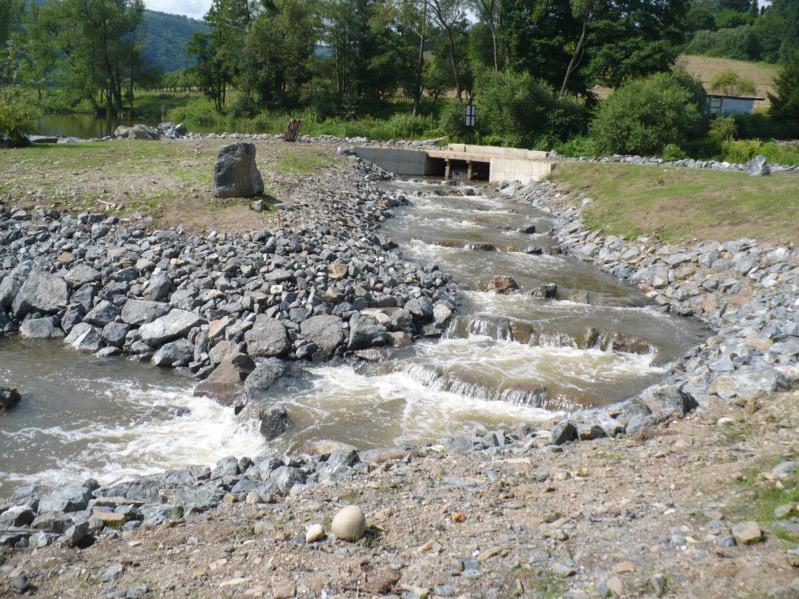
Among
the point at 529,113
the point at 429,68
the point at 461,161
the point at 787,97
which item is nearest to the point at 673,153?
the point at 529,113

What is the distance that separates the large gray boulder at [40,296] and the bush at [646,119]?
27.6 meters

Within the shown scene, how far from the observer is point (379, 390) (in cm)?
1215

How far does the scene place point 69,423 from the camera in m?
10.6

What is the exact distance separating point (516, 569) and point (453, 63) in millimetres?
53634

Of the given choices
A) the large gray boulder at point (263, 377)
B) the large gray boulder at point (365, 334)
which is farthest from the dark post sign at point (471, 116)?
the large gray boulder at point (263, 377)

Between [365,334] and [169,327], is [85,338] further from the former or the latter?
[365,334]

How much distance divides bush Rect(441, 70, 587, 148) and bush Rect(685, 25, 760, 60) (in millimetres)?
54914

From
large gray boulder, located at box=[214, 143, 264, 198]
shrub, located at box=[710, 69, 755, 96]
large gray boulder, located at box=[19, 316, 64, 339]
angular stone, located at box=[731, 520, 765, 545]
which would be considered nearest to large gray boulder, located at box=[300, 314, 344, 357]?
large gray boulder, located at box=[19, 316, 64, 339]

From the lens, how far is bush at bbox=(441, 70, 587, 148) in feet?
138

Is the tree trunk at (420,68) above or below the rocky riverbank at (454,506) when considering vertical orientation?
above

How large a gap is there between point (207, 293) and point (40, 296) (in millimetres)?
3712

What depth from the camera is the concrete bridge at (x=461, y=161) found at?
36906mm

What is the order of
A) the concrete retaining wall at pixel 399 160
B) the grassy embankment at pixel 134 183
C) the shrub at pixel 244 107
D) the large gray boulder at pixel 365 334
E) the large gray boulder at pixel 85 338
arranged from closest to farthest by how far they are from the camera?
the large gray boulder at pixel 365 334 < the large gray boulder at pixel 85 338 < the grassy embankment at pixel 134 183 < the concrete retaining wall at pixel 399 160 < the shrub at pixel 244 107

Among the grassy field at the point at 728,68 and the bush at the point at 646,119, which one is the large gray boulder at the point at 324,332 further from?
the grassy field at the point at 728,68
